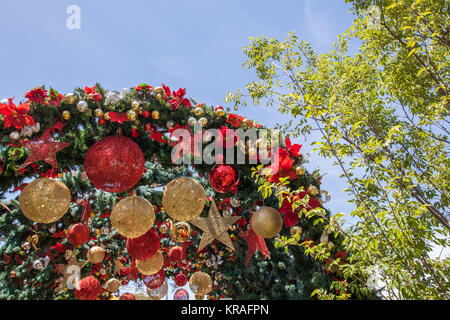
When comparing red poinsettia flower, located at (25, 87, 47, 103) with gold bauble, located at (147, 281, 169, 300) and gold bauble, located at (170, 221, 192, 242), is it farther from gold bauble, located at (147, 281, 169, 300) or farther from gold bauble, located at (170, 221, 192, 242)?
gold bauble, located at (147, 281, 169, 300)

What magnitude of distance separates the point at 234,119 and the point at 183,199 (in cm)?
113

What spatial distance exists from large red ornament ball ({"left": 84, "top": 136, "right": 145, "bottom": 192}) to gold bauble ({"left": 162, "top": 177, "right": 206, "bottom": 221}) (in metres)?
0.52

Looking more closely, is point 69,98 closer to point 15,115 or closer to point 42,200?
point 15,115

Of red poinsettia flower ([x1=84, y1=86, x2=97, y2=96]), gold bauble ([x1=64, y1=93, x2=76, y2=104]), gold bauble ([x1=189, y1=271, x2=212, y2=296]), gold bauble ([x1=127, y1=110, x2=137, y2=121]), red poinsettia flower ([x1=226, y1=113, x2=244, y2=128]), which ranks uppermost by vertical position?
red poinsettia flower ([x1=84, y1=86, x2=97, y2=96])

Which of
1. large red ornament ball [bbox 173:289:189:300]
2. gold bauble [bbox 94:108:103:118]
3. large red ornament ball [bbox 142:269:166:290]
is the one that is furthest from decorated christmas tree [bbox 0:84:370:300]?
large red ornament ball [bbox 173:289:189:300]

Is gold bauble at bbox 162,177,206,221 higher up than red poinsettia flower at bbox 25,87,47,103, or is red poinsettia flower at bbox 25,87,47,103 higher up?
red poinsettia flower at bbox 25,87,47,103

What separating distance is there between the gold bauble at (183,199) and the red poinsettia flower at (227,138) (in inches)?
23.4

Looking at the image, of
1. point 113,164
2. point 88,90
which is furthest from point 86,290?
point 88,90

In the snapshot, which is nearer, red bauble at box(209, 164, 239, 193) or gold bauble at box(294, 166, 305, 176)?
gold bauble at box(294, 166, 305, 176)

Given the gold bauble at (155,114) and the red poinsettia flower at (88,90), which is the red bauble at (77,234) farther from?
the gold bauble at (155,114)

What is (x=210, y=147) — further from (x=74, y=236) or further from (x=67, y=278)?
(x=67, y=278)

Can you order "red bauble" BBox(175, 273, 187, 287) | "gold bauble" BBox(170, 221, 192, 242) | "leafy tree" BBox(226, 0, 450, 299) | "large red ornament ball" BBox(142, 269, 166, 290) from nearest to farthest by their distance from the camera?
"leafy tree" BBox(226, 0, 450, 299), "gold bauble" BBox(170, 221, 192, 242), "large red ornament ball" BBox(142, 269, 166, 290), "red bauble" BBox(175, 273, 187, 287)

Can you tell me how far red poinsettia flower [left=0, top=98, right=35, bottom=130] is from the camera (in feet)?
10.8
